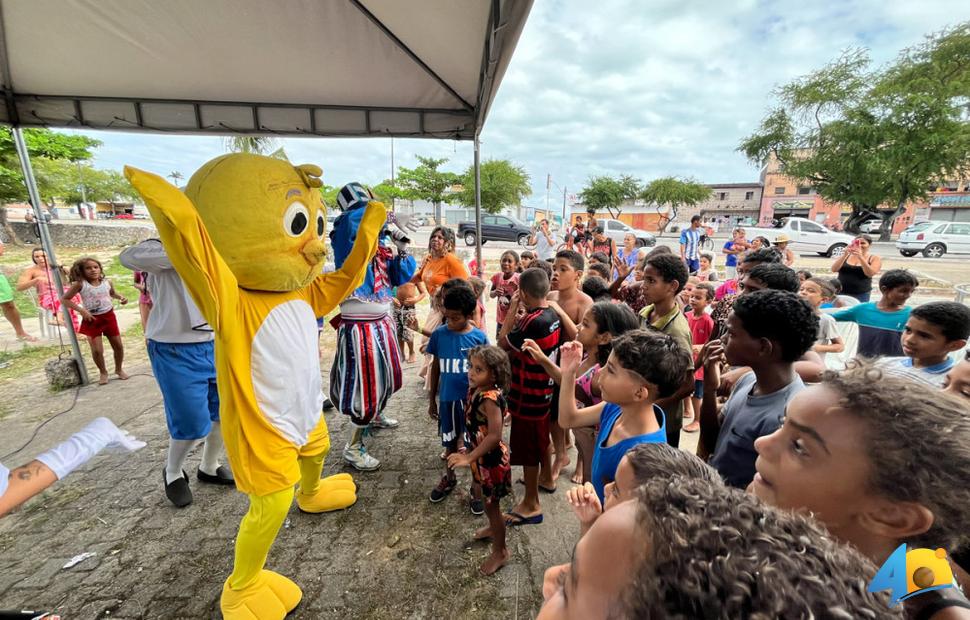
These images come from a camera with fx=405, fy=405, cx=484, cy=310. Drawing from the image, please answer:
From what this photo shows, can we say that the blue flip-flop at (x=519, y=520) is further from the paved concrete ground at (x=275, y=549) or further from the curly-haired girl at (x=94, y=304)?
the curly-haired girl at (x=94, y=304)

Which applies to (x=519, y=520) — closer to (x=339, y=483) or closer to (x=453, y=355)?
(x=453, y=355)

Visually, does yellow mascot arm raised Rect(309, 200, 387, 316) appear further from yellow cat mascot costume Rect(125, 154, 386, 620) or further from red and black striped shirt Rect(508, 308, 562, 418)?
red and black striped shirt Rect(508, 308, 562, 418)

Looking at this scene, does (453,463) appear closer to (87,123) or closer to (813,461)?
(813,461)

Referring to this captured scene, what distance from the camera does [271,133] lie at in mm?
4211

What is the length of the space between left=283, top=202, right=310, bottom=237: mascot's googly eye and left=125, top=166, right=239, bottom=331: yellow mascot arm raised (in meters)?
0.33

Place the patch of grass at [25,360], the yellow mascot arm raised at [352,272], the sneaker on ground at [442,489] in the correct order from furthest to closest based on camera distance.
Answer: the patch of grass at [25,360], the sneaker on ground at [442,489], the yellow mascot arm raised at [352,272]

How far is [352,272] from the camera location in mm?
2385

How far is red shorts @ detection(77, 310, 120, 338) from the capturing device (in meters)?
4.65

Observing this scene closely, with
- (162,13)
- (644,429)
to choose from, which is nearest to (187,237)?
(644,429)

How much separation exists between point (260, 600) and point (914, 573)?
2.34 meters

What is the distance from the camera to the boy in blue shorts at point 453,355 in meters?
2.73

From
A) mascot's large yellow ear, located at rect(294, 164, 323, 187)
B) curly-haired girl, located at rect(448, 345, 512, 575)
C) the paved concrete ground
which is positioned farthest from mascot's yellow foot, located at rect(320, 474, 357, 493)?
mascot's large yellow ear, located at rect(294, 164, 323, 187)

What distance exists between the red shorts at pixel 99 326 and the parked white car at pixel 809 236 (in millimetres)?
18389

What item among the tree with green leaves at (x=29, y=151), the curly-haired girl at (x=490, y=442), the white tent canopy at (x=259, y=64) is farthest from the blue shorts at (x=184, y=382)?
the tree with green leaves at (x=29, y=151)
